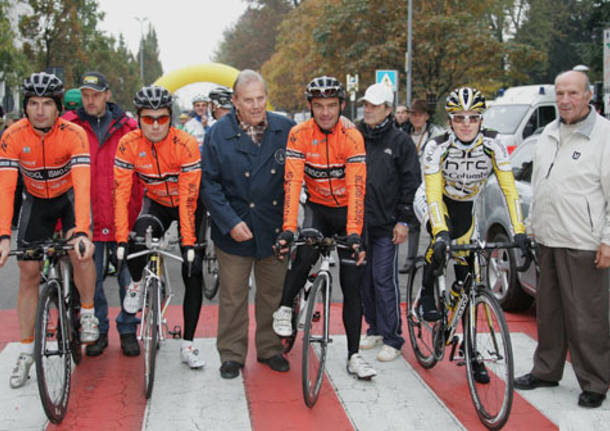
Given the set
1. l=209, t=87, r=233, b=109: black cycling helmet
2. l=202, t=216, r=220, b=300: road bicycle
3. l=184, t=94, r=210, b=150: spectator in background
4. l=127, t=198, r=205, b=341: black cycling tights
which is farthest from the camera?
l=184, t=94, r=210, b=150: spectator in background

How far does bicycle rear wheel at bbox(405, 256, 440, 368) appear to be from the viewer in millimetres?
5520

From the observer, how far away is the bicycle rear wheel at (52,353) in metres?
4.41

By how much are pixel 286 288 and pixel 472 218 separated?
4.99 ft

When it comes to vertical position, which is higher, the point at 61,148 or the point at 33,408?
the point at 61,148

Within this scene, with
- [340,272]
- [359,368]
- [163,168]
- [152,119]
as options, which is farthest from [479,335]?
[152,119]

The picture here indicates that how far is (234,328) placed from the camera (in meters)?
5.55

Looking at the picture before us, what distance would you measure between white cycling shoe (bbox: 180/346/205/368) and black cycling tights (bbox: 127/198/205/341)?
0.09 metres

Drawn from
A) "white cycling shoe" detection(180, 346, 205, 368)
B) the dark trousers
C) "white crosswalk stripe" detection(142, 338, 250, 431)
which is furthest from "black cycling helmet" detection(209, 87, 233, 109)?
the dark trousers

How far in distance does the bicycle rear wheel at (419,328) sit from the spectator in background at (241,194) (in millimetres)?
1130

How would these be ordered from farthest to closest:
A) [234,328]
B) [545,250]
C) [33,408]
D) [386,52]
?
[386,52]
[234,328]
[545,250]
[33,408]

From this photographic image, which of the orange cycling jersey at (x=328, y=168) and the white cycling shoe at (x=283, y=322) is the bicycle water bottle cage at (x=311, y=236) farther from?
the white cycling shoe at (x=283, y=322)

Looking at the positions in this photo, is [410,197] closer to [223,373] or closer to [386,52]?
[223,373]

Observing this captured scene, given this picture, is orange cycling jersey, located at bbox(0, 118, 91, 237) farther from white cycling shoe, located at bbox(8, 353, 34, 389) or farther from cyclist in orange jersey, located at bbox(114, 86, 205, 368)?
white cycling shoe, located at bbox(8, 353, 34, 389)

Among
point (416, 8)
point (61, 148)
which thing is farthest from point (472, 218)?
point (416, 8)
